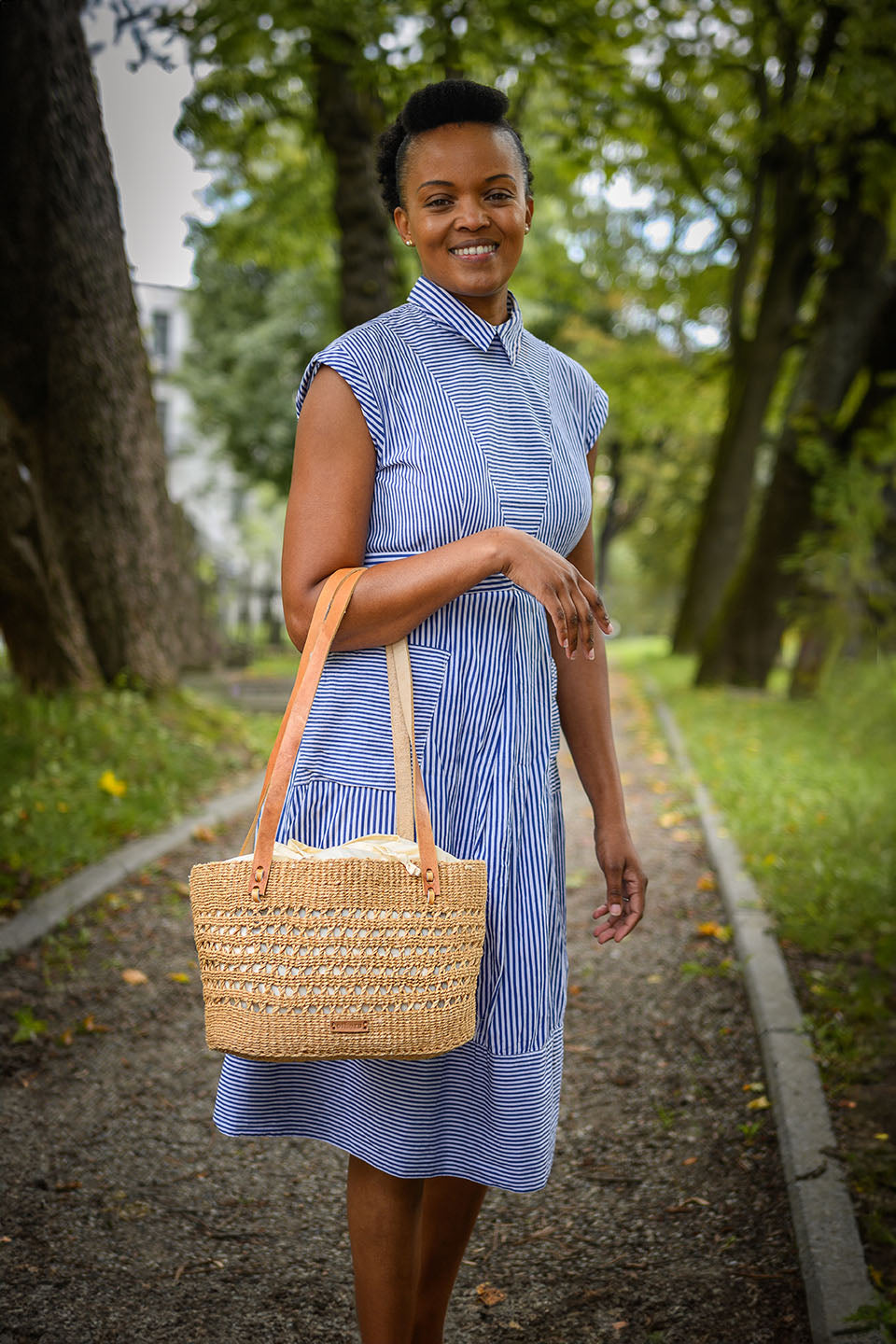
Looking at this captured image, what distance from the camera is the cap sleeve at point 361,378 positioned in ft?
6.10

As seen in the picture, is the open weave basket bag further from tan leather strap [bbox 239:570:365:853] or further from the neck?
the neck

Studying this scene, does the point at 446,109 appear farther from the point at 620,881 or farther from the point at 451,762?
the point at 620,881

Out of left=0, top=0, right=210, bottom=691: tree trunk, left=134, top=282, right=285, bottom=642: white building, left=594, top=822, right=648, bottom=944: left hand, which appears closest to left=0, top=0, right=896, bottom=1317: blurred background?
left=0, top=0, right=210, bottom=691: tree trunk

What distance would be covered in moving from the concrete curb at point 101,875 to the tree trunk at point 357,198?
12.4 ft

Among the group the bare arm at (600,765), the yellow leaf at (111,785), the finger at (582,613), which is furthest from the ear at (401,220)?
the yellow leaf at (111,785)

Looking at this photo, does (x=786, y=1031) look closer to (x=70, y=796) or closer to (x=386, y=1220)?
(x=386, y=1220)

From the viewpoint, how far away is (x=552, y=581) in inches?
68.3

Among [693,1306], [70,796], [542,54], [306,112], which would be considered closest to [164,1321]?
[693,1306]

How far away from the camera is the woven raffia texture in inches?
64.2

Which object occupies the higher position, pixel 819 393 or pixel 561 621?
pixel 819 393

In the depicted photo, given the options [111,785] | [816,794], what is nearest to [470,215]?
[111,785]

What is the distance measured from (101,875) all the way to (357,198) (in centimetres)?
557

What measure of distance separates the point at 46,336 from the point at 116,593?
165 cm

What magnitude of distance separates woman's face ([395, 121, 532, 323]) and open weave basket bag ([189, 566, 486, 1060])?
0.98m
